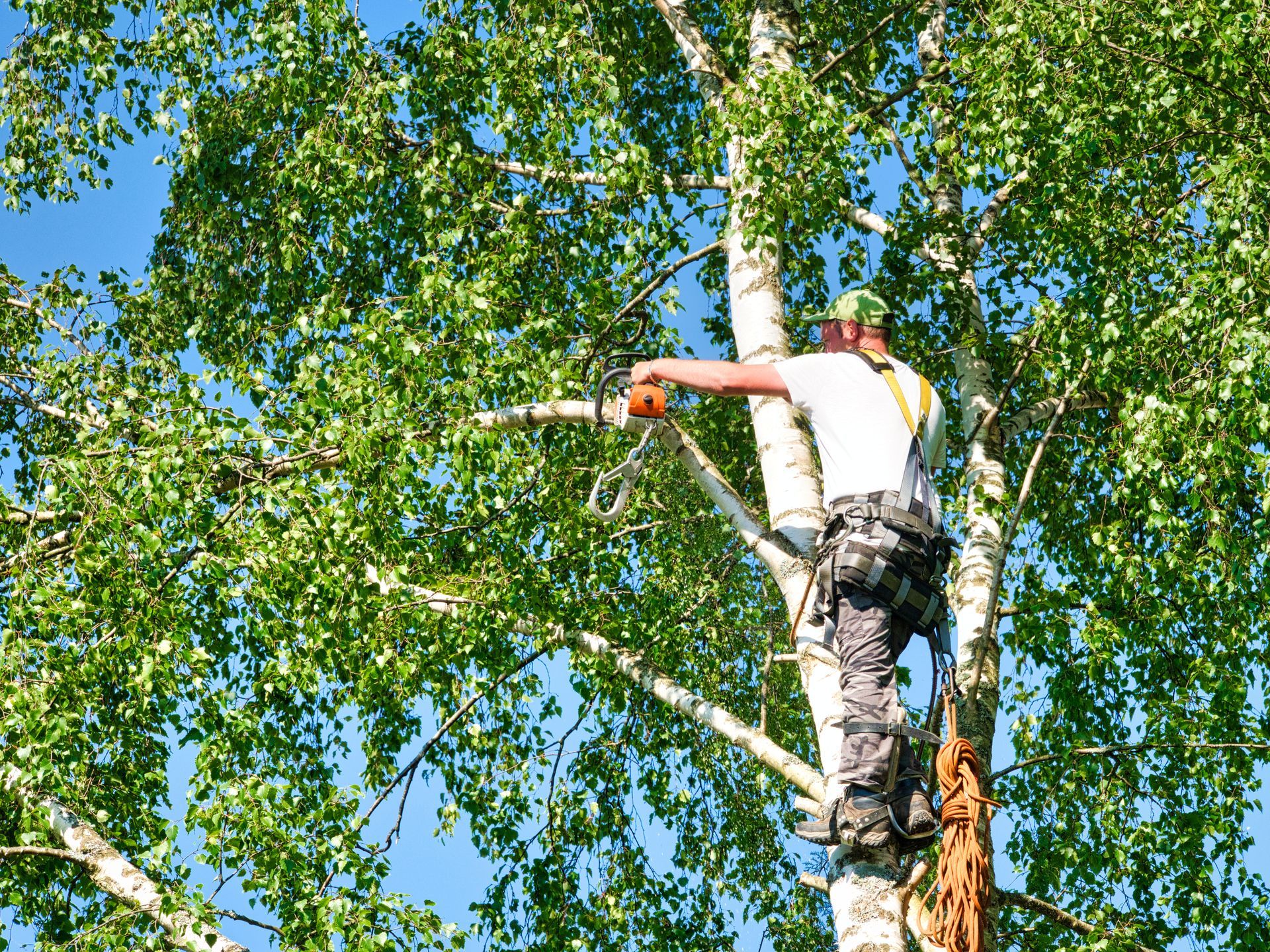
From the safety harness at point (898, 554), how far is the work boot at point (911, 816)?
2 cm

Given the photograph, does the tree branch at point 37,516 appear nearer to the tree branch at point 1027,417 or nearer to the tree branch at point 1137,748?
the tree branch at point 1137,748

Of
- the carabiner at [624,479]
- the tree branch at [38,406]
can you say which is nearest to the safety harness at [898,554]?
the carabiner at [624,479]

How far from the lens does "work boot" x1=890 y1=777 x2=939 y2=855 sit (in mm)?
4141

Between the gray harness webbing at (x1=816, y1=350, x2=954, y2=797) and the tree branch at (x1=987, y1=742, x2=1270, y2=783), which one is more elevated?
the tree branch at (x1=987, y1=742, x2=1270, y2=783)

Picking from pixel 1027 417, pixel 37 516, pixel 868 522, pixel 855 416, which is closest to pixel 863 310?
pixel 855 416

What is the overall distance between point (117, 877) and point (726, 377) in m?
3.36

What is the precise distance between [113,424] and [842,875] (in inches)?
141

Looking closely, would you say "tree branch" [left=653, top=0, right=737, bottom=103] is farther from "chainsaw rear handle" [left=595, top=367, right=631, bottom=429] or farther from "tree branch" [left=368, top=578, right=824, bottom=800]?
"tree branch" [left=368, top=578, right=824, bottom=800]

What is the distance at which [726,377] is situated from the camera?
456 cm

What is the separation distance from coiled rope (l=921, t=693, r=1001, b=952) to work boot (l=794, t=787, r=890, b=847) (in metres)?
0.18

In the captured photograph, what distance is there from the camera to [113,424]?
19.0ft

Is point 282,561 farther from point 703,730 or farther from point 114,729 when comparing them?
point 703,730

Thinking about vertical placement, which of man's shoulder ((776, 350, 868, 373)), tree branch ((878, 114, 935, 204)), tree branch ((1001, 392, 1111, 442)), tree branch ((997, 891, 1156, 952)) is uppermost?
tree branch ((878, 114, 935, 204))

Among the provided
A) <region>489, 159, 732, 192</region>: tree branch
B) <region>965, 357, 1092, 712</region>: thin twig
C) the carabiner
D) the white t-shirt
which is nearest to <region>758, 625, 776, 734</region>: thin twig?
<region>965, 357, 1092, 712</region>: thin twig
